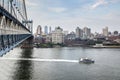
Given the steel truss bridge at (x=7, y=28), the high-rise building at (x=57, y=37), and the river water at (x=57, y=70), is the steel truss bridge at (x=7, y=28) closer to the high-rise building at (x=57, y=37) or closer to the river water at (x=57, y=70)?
the river water at (x=57, y=70)

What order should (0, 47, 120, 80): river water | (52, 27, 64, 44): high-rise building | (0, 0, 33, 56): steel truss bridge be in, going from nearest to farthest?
1. (0, 0, 33, 56): steel truss bridge
2. (0, 47, 120, 80): river water
3. (52, 27, 64, 44): high-rise building

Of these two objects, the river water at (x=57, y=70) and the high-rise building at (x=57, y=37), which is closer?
the river water at (x=57, y=70)

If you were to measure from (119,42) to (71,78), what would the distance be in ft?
353

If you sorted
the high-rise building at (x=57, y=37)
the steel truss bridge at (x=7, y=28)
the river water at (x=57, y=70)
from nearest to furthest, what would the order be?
1. the steel truss bridge at (x=7, y=28)
2. the river water at (x=57, y=70)
3. the high-rise building at (x=57, y=37)

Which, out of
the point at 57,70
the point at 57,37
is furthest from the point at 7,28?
the point at 57,37

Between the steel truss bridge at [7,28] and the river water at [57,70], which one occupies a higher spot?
the steel truss bridge at [7,28]

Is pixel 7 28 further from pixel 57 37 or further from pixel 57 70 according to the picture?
pixel 57 37

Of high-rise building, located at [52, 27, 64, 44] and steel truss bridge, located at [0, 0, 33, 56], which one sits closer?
steel truss bridge, located at [0, 0, 33, 56]

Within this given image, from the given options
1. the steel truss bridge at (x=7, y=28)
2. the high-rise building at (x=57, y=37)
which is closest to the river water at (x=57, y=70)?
the steel truss bridge at (x=7, y=28)

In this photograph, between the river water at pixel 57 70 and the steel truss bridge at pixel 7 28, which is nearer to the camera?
the steel truss bridge at pixel 7 28

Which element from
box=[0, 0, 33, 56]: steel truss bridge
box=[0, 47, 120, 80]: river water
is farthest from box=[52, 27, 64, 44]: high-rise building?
box=[0, 0, 33, 56]: steel truss bridge

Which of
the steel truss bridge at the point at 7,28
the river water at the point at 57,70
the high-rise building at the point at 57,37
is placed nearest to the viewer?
the steel truss bridge at the point at 7,28

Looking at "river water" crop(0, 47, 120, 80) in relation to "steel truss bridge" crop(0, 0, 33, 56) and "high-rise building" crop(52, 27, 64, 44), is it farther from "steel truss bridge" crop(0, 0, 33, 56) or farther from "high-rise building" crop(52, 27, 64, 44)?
"high-rise building" crop(52, 27, 64, 44)

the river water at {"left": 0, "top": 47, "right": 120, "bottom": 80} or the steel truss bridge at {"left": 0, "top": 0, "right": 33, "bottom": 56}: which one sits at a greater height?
the steel truss bridge at {"left": 0, "top": 0, "right": 33, "bottom": 56}
